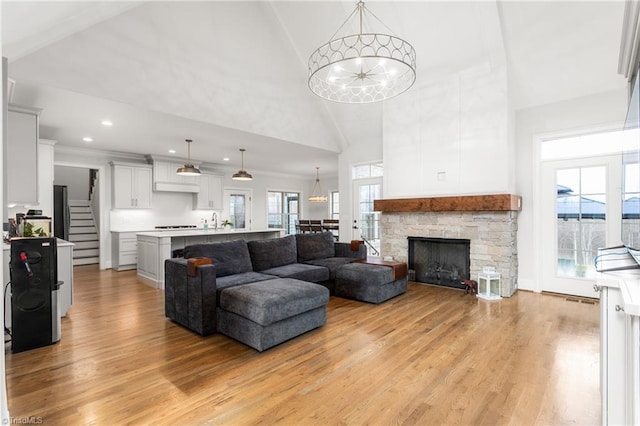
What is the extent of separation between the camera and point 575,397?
213 centimetres

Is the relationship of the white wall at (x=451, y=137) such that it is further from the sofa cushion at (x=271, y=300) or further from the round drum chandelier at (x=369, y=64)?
the sofa cushion at (x=271, y=300)

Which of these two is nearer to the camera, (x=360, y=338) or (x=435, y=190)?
(x=360, y=338)

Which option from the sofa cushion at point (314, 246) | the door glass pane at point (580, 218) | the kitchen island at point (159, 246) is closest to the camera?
the door glass pane at point (580, 218)

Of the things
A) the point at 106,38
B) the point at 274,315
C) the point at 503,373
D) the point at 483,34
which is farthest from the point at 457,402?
the point at 106,38

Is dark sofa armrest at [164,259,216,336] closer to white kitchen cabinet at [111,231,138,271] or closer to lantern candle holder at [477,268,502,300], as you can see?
lantern candle holder at [477,268,502,300]

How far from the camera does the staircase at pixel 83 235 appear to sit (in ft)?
24.6

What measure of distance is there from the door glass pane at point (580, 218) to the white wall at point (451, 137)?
76 cm

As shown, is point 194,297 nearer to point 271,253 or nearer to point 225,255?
point 225,255

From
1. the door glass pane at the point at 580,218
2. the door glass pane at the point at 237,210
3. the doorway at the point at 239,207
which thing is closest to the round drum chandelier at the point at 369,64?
the door glass pane at the point at 580,218

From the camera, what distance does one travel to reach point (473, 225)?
4859 mm

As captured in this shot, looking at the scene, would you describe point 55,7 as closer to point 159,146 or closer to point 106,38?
point 106,38

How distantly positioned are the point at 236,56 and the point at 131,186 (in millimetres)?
4079

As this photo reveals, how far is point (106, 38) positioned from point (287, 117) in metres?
2.90

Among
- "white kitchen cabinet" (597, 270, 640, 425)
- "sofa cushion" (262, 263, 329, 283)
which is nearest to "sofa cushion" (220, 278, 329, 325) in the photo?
"sofa cushion" (262, 263, 329, 283)
